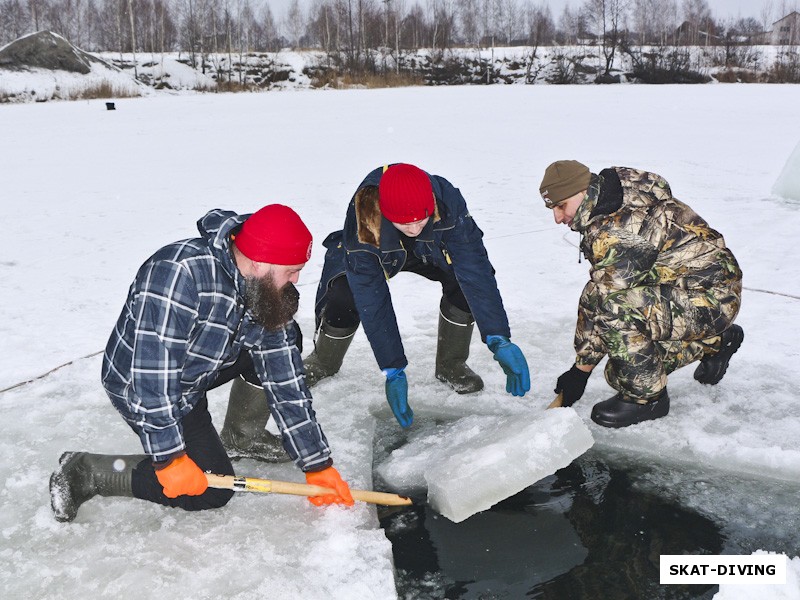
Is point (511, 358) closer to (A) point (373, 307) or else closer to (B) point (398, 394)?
(B) point (398, 394)

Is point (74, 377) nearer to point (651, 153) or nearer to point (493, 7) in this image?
point (651, 153)

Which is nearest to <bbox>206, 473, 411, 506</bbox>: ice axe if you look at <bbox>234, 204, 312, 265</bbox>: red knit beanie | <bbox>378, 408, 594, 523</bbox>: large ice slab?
<bbox>378, 408, 594, 523</bbox>: large ice slab

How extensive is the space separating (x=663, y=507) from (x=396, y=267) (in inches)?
50.2

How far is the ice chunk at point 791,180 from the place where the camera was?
6.48m

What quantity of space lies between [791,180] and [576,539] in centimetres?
542

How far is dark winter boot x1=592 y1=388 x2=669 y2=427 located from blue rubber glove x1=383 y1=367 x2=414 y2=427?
70 cm

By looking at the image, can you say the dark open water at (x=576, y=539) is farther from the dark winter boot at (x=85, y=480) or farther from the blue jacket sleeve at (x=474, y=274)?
the dark winter boot at (x=85, y=480)

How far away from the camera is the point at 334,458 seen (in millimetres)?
2689

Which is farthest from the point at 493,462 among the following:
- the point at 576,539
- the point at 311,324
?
the point at 311,324

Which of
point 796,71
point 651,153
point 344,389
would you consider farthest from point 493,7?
point 344,389

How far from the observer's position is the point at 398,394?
112 inches

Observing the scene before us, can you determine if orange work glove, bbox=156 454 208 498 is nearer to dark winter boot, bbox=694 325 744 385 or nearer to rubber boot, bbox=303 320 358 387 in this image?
rubber boot, bbox=303 320 358 387

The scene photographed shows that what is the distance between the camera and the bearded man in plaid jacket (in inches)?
78.9

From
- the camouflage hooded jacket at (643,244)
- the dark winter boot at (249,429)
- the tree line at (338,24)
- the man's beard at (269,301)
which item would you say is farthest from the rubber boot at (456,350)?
the tree line at (338,24)
